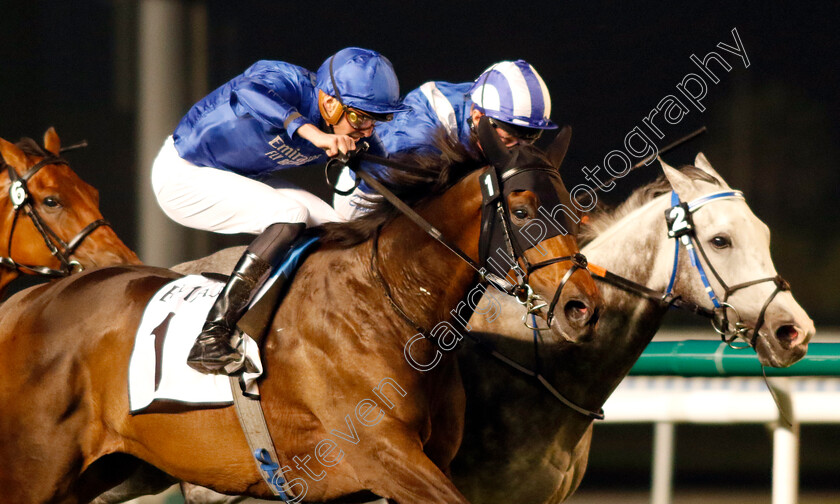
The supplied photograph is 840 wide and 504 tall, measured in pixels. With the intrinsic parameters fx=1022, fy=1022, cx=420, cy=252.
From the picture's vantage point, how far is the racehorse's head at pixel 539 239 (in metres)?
2.43

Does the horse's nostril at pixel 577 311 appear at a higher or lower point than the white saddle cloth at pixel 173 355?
higher

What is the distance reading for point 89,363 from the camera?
3.10 m

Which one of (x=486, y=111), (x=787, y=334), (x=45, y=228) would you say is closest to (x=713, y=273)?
(x=787, y=334)

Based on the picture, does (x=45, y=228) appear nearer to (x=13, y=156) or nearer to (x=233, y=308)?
(x=13, y=156)

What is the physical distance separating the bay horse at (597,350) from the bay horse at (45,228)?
1649 millimetres

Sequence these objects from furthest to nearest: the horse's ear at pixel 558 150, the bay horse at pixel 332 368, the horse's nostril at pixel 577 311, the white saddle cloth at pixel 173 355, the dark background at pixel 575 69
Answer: the dark background at pixel 575 69
the white saddle cloth at pixel 173 355
the horse's ear at pixel 558 150
the bay horse at pixel 332 368
the horse's nostril at pixel 577 311

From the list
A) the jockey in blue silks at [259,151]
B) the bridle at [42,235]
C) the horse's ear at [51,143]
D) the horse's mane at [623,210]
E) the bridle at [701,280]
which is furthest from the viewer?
the horse's ear at [51,143]

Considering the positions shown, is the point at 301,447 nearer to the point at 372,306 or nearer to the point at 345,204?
the point at 372,306

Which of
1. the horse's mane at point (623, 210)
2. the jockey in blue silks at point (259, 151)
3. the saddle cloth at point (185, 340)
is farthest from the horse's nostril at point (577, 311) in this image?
the horse's mane at point (623, 210)

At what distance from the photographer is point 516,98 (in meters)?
3.38

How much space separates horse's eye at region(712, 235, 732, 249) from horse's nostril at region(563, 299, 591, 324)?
2.72 ft

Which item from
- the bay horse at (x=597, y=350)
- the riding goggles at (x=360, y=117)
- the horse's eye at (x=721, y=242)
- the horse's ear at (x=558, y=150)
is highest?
the riding goggles at (x=360, y=117)

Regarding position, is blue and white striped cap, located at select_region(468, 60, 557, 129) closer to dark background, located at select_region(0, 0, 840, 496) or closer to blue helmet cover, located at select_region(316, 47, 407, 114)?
blue helmet cover, located at select_region(316, 47, 407, 114)

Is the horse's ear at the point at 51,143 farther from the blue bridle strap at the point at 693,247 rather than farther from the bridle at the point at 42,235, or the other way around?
the blue bridle strap at the point at 693,247
